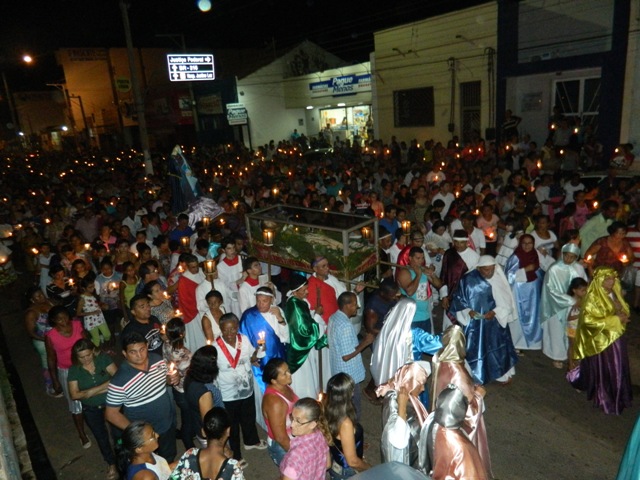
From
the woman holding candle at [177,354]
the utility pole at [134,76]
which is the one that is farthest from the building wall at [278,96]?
the woman holding candle at [177,354]

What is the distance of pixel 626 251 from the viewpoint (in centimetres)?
688

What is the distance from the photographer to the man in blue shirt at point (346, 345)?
497 cm

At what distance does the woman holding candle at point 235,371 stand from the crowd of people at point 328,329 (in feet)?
0.06

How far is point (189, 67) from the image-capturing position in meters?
24.0

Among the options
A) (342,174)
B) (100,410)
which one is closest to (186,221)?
(100,410)

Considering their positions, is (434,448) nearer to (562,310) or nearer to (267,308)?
(267,308)

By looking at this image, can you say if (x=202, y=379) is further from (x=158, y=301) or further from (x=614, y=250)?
(x=614, y=250)

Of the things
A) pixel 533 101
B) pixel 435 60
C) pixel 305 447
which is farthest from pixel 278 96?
pixel 305 447

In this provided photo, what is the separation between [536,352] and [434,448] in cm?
408

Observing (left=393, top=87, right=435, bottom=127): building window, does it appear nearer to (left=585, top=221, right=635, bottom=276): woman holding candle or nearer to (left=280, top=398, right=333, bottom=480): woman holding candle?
(left=585, top=221, right=635, bottom=276): woman holding candle

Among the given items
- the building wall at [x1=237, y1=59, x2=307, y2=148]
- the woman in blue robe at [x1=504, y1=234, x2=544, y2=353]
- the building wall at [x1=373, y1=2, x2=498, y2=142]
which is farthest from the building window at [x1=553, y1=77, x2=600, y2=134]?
the building wall at [x1=237, y1=59, x2=307, y2=148]

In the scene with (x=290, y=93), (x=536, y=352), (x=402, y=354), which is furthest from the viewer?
(x=290, y=93)

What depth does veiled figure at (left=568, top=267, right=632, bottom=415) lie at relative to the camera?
5227mm

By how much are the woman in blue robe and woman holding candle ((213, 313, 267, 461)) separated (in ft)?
12.4
